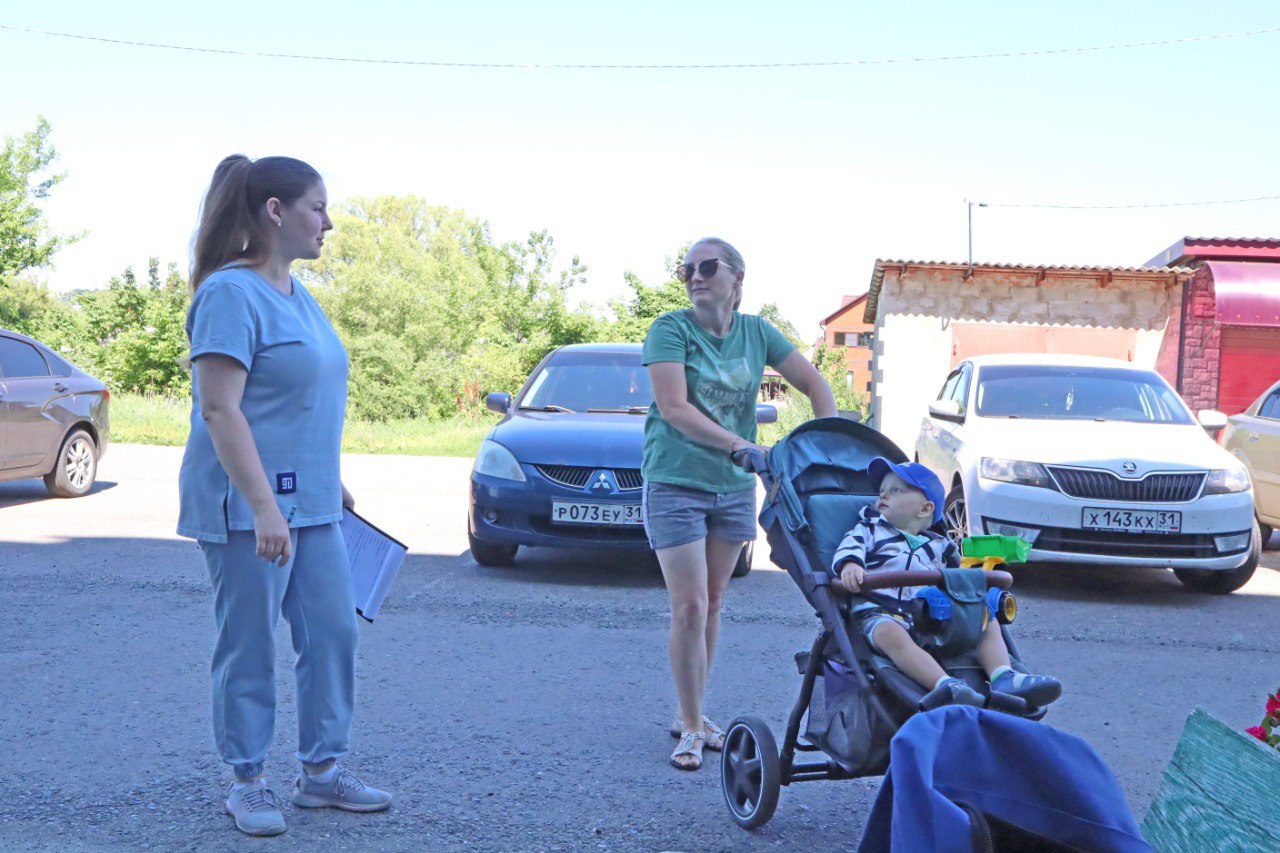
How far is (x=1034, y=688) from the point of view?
3.04m

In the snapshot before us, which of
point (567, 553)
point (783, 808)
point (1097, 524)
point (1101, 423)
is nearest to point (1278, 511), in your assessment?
point (1101, 423)

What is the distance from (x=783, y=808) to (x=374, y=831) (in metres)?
1.32

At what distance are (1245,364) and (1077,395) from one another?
41.8 ft

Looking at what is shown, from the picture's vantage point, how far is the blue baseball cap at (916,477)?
11.5 feet

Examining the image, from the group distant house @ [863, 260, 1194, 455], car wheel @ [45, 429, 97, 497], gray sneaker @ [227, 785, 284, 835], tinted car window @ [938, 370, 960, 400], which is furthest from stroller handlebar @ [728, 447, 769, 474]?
distant house @ [863, 260, 1194, 455]

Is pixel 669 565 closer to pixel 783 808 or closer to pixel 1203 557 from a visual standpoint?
pixel 783 808

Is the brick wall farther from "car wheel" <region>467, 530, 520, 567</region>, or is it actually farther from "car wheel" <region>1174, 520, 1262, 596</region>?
"car wheel" <region>467, 530, 520, 567</region>

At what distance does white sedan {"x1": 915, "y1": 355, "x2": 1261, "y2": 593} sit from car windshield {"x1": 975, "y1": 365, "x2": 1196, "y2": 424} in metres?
0.16

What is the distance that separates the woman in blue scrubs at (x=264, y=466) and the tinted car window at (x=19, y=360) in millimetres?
8466

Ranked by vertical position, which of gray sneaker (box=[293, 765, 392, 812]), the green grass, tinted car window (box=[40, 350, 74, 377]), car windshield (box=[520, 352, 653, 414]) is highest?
tinted car window (box=[40, 350, 74, 377])

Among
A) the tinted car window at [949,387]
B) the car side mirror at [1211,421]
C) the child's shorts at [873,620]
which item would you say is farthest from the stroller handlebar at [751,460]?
the tinted car window at [949,387]

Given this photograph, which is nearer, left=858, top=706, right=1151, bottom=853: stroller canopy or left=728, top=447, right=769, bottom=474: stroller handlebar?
left=858, top=706, right=1151, bottom=853: stroller canopy

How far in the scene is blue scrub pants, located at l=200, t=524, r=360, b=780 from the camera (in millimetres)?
3383

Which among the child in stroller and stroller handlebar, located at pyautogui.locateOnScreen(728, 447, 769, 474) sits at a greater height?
stroller handlebar, located at pyautogui.locateOnScreen(728, 447, 769, 474)
